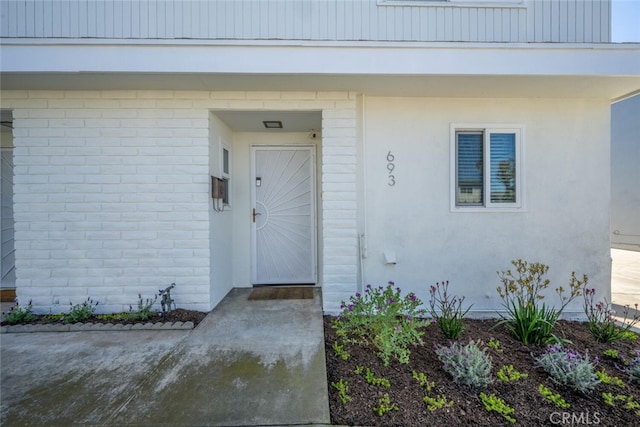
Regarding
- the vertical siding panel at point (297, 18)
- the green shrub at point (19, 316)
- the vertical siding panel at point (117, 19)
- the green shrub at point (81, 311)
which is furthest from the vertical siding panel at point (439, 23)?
the green shrub at point (19, 316)

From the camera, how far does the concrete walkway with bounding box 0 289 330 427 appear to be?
6.54 feet

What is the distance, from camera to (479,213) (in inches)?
156

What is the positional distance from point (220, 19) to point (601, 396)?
188 inches

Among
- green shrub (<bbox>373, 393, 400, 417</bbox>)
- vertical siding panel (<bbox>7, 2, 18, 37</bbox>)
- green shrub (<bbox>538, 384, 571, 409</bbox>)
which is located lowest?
green shrub (<bbox>538, 384, 571, 409</bbox>)

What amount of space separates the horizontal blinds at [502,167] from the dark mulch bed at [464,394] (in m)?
1.82

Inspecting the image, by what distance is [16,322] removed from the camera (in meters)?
3.48

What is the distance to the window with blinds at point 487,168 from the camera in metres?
3.97

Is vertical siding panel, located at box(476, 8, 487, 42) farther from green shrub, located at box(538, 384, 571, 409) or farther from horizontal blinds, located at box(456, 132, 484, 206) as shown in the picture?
green shrub, located at box(538, 384, 571, 409)

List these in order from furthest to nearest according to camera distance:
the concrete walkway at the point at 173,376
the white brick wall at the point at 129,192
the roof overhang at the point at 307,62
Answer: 1. the white brick wall at the point at 129,192
2. the roof overhang at the point at 307,62
3. the concrete walkway at the point at 173,376

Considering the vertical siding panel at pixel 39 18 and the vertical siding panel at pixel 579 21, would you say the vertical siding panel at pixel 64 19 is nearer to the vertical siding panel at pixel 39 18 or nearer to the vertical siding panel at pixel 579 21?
the vertical siding panel at pixel 39 18

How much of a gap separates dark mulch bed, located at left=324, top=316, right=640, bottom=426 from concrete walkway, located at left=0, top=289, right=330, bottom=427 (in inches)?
8.5

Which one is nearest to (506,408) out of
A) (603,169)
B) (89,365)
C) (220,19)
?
(89,365)

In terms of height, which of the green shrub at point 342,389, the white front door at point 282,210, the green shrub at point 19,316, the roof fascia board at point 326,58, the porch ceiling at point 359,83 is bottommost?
the green shrub at point 342,389

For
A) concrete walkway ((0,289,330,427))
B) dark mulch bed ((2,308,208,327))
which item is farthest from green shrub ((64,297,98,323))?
concrete walkway ((0,289,330,427))
